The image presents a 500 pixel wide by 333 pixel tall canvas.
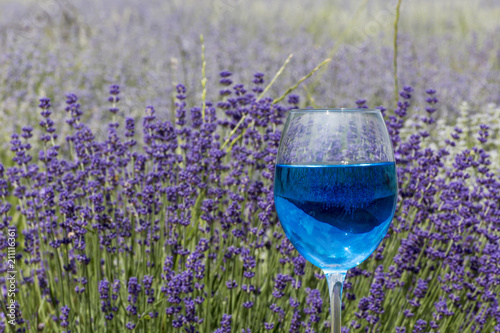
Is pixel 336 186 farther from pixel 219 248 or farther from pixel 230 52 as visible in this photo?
pixel 230 52

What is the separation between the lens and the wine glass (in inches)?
50.5

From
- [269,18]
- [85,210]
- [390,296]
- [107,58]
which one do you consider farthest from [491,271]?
[269,18]

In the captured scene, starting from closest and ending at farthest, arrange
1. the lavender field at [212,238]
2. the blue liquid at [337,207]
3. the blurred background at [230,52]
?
the blue liquid at [337,207]
the lavender field at [212,238]
the blurred background at [230,52]

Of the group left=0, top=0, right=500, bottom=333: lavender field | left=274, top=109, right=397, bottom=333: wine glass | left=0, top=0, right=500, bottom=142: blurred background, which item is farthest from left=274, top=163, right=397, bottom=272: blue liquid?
left=0, top=0, right=500, bottom=142: blurred background

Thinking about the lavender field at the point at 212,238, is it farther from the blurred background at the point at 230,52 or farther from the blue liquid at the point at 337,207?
the blurred background at the point at 230,52

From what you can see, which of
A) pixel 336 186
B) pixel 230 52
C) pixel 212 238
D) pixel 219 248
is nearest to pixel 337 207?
pixel 336 186

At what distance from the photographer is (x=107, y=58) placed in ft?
22.4

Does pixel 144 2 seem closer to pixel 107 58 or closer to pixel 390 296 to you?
pixel 107 58

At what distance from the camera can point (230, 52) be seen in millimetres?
6129

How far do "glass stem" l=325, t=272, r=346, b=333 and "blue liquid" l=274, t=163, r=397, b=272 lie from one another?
0.04 m

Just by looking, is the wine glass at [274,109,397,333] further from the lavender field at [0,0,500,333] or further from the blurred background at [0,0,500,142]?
the blurred background at [0,0,500,142]

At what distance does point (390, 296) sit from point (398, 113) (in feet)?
2.38

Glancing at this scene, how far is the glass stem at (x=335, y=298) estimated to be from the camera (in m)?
1.34

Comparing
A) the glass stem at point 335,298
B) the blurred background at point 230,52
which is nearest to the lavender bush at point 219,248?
the glass stem at point 335,298
